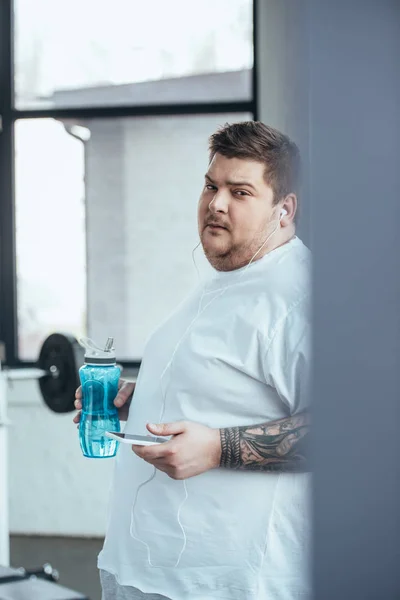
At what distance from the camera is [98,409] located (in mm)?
1474

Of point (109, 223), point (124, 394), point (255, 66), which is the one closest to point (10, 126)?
point (109, 223)

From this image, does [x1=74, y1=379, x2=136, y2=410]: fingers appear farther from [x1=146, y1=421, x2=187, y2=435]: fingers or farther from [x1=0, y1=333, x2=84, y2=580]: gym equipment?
[x1=0, y1=333, x2=84, y2=580]: gym equipment

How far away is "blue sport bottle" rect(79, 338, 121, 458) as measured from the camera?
1.44 m

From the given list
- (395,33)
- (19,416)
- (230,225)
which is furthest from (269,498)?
(19,416)

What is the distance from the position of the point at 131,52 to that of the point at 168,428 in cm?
272

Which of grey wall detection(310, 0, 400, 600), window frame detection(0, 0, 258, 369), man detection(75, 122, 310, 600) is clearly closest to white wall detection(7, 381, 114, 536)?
window frame detection(0, 0, 258, 369)

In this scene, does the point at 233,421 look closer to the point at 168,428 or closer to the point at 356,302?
the point at 168,428

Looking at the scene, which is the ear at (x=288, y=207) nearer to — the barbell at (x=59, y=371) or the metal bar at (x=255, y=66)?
the barbell at (x=59, y=371)

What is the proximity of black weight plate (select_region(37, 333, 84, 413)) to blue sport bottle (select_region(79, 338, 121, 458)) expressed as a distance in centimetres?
104

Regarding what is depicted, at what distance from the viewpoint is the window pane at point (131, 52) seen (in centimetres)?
347

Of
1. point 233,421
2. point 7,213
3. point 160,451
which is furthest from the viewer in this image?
point 7,213

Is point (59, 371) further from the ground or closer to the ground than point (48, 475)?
further from the ground

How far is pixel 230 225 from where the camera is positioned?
4.41 ft

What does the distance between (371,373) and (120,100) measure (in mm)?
3161
